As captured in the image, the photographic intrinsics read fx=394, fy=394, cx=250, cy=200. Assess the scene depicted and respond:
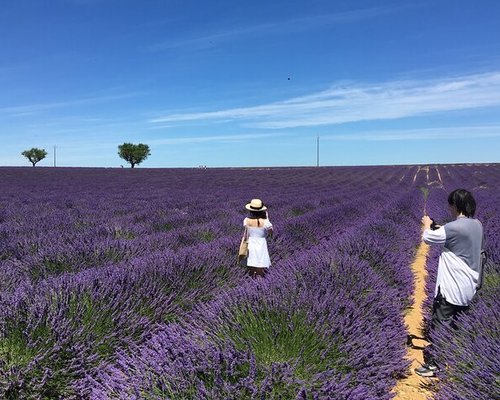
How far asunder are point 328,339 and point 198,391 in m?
0.92

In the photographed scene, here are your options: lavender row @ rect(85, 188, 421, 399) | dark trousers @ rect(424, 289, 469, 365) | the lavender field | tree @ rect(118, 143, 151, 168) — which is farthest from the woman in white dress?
tree @ rect(118, 143, 151, 168)

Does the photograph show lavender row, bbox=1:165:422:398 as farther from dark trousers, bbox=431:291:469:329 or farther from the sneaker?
the sneaker

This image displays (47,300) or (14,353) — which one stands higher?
(47,300)

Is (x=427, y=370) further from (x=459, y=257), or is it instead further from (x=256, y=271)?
(x=256, y=271)

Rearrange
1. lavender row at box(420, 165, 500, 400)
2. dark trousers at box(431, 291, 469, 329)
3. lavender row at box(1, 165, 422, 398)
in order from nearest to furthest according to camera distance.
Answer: lavender row at box(420, 165, 500, 400) < lavender row at box(1, 165, 422, 398) < dark trousers at box(431, 291, 469, 329)

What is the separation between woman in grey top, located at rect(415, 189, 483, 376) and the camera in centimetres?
275

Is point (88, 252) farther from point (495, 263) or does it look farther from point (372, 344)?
point (495, 263)

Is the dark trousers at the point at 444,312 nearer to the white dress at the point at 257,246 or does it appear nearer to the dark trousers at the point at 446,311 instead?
the dark trousers at the point at 446,311

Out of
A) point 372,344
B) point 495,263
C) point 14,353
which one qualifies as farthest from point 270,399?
point 495,263

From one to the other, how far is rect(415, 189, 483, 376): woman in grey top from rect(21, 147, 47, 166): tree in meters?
86.7

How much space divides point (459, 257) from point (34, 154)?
87.1m

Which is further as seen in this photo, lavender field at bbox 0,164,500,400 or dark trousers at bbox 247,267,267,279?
dark trousers at bbox 247,267,267,279

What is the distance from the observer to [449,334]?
103 inches

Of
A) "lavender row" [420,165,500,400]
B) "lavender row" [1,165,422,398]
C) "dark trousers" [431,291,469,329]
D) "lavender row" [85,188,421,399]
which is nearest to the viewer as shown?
"lavender row" [85,188,421,399]
